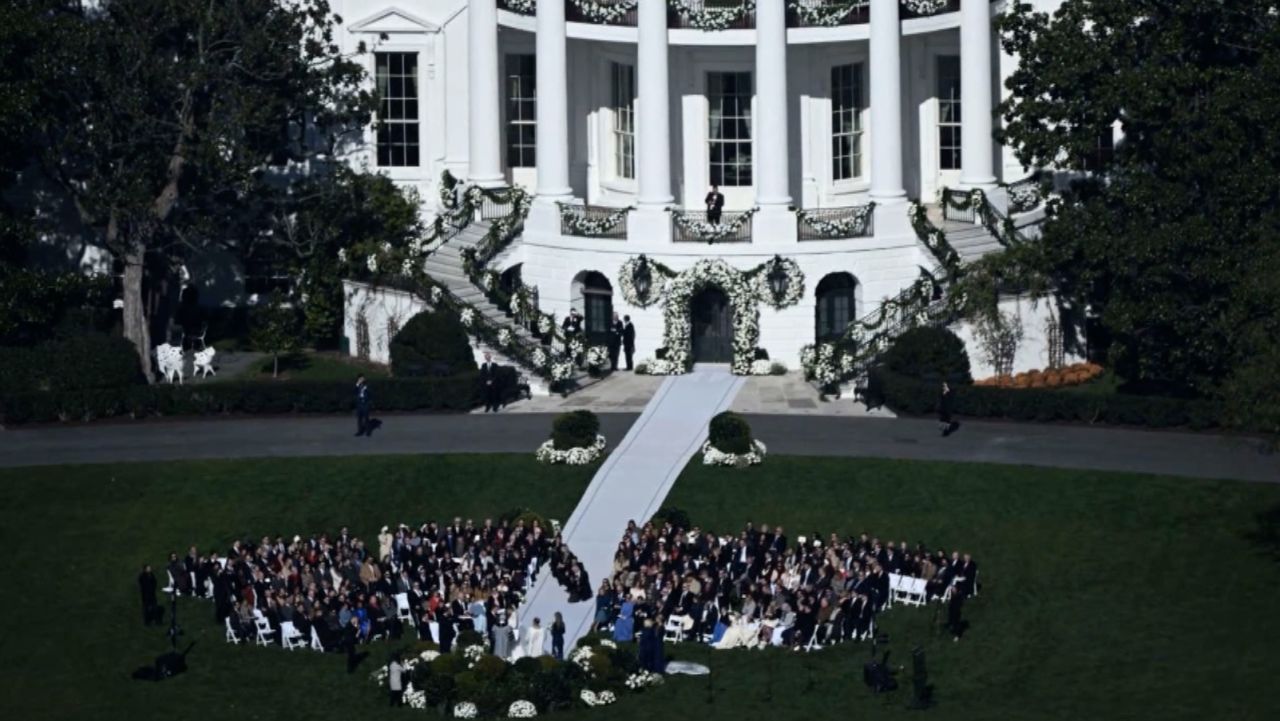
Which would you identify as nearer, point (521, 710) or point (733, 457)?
point (521, 710)

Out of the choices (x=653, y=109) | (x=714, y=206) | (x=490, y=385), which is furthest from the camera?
(x=653, y=109)

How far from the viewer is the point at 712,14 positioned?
269ft

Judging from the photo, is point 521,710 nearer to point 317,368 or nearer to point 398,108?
point 317,368

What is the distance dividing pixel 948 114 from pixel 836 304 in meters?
7.50

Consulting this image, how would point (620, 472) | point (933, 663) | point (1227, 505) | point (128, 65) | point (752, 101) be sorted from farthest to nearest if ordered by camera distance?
1. point (752, 101)
2. point (128, 65)
3. point (620, 472)
4. point (1227, 505)
5. point (933, 663)

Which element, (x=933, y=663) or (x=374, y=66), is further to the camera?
(x=374, y=66)

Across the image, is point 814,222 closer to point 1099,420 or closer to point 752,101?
point 752,101

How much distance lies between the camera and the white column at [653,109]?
3211 inches

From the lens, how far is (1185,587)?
208 feet

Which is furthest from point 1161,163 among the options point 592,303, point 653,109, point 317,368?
point 317,368

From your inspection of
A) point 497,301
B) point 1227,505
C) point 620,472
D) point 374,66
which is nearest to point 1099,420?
point 1227,505

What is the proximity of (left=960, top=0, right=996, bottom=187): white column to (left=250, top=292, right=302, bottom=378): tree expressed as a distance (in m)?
18.1

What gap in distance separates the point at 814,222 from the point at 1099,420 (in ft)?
36.3

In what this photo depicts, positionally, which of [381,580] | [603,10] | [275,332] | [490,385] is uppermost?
[603,10]
